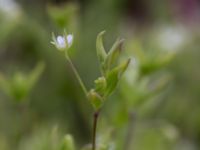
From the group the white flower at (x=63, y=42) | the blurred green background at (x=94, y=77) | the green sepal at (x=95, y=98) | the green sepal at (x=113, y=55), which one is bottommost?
the blurred green background at (x=94, y=77)

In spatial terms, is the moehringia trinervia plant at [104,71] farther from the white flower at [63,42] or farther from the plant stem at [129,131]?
the plant stem at [129,131]

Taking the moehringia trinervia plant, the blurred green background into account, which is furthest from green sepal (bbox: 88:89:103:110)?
the blurred green background

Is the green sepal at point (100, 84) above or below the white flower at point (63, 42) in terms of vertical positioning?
below

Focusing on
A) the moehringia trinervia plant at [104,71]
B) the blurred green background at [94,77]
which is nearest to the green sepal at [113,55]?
the moehringia trinervia plant at [104,71]

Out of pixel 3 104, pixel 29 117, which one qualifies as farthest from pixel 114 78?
pixel 3 104

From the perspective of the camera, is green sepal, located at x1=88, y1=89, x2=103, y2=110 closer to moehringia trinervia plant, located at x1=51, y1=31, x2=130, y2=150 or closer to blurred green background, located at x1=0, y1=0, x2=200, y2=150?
moehringia trinervia plant, located at x1=51, y1=31, x2=130, y2=150

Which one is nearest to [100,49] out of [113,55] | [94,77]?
[113,55]

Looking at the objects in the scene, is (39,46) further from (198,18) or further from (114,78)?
(114,78)

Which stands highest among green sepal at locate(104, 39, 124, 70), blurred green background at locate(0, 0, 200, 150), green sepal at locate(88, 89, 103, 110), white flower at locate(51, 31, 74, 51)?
white flower at locate(51, 31, 74, 51)

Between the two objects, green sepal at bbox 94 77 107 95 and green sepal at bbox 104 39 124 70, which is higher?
green sepal at bbox 104 39 124 70

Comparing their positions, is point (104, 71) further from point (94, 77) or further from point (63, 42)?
point (94, 77)
